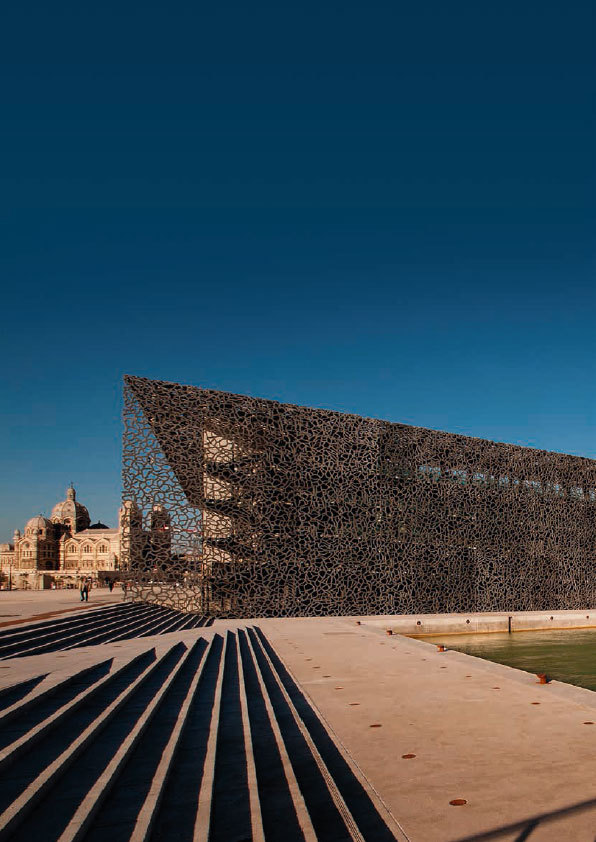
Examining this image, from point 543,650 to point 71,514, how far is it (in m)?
81.5

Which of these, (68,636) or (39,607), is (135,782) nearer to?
(68,636)

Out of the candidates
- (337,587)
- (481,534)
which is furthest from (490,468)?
(337,587)

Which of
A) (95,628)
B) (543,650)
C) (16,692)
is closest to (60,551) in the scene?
(95,628)

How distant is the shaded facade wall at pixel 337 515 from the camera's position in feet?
54.8

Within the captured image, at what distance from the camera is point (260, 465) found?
692 inches

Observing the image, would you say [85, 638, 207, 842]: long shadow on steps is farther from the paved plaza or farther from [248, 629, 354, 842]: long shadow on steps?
[248, 629, 354, 842]: long shadow on steps

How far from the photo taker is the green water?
1059 cm

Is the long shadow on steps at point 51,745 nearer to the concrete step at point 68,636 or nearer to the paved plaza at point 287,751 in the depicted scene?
the paved plaza at point 287,751

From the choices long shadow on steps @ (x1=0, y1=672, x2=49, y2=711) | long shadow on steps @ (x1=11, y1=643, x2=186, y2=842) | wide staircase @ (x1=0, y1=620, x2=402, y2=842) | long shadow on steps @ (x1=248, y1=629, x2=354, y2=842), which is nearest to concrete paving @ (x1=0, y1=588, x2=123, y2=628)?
long shadow on steps @ (x1=0, y1=672, x2=49, y2=711)

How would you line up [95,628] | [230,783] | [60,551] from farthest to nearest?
[60,551] → [95,628] → [230,783]

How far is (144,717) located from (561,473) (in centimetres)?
2255

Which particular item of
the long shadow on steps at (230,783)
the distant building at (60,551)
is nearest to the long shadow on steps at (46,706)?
the long shadow on steps at (230,783)

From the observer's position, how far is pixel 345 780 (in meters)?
4.10

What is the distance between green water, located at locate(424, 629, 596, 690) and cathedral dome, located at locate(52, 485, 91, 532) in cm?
7788
